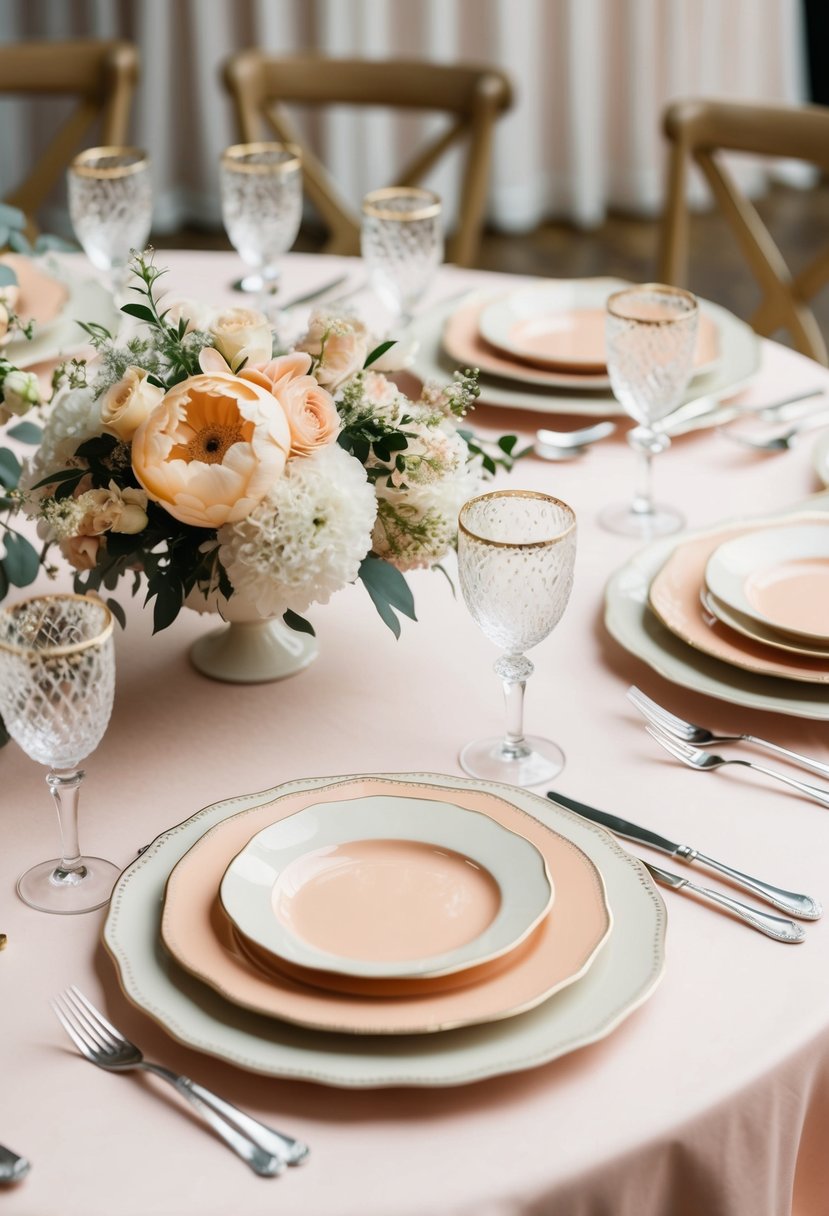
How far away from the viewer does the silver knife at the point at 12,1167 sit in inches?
29.9

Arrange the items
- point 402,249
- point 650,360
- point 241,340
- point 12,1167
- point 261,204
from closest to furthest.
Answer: point 12,1167 → point 241,340 → point 650,360 → point 402,249 → point 261,204

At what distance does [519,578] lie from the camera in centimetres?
104

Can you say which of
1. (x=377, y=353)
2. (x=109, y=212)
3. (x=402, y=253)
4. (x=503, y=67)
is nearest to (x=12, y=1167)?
(x=377, y=353)

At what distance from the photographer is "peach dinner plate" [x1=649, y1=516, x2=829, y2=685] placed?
1188 millimetres

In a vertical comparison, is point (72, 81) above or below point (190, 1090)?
above

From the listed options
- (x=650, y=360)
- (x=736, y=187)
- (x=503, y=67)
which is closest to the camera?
(x=650, y=360)

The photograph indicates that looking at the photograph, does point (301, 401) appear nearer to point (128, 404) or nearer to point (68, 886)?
point (128, 404)

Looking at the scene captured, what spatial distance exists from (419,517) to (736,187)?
1526 millimetres

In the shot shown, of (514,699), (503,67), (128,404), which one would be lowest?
(503,67)

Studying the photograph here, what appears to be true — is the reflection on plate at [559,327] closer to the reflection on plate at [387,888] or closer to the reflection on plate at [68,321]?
→ the reflection on plate at [68,321]

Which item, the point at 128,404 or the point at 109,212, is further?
the point at 109,212

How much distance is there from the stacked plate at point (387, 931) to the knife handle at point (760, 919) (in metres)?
0.05

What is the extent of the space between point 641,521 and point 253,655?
46 cm

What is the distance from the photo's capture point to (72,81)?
2781 mm
